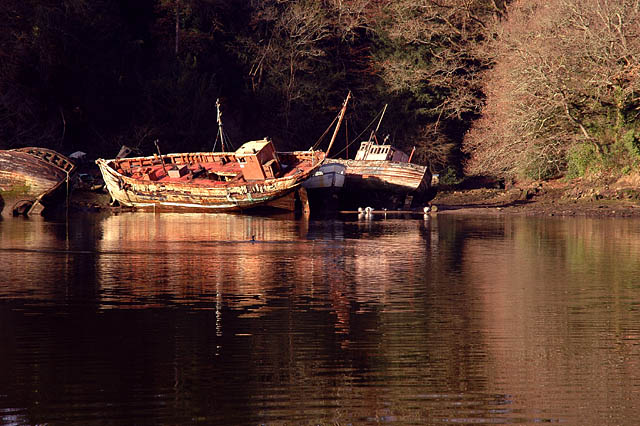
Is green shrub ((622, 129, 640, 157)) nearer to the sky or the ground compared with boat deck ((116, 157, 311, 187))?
nearer to the sky

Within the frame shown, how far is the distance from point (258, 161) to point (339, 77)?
1841 centimetres

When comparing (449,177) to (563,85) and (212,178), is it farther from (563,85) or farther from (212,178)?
(212,178)

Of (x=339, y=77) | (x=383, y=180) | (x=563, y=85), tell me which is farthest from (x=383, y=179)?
(x=339, y=77)

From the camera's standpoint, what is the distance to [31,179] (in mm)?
44312

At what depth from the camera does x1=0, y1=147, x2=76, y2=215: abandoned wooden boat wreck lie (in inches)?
1736

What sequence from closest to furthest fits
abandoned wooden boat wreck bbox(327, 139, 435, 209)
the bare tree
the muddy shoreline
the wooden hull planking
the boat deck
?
the bare tree → the muddy shoreline → the wooden hull planking → the boat deck → abandoned wooden boat wreck bbox(327, 139, 435, 209)

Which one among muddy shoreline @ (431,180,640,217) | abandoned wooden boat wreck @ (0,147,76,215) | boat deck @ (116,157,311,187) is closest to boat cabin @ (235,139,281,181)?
boat deck @ (116,157,311,187)

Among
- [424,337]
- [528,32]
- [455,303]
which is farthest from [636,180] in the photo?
[424,337]

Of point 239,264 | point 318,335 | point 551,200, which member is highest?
point 551,200

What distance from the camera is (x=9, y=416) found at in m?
9.80

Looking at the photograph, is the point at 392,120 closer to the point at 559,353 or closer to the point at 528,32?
the point at 528,32

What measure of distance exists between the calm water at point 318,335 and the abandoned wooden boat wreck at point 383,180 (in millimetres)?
22401

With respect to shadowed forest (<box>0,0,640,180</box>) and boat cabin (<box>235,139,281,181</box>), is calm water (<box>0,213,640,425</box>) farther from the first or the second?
shadowed forest (<box>0,0,640,180</box>)

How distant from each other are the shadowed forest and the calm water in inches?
807
